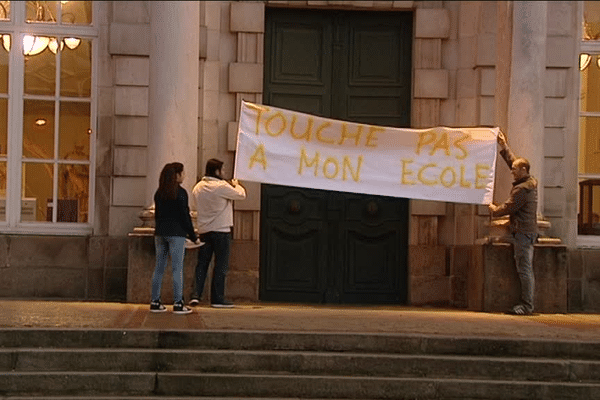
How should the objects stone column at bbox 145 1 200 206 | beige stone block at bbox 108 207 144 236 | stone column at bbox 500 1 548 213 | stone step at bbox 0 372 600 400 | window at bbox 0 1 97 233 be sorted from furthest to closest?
window at bbox 0 1 97 233 → beige stone block at bbox 108 207 144 236 → stone column at bbox 500 1 548 213 → stone column at bbox 145 1 200 206 → stone step at bbox 0 372 600 400

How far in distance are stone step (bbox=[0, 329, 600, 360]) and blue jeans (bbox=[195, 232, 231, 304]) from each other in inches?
128

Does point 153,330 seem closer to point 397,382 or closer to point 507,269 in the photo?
point 397,382

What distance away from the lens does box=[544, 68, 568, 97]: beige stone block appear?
16297mm

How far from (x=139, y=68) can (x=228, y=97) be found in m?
1.20

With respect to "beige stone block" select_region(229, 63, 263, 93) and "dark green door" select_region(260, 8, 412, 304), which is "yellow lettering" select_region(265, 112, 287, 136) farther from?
"dark green door" select_region(260, 8, 412, 304)

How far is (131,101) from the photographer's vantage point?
52.8 ft

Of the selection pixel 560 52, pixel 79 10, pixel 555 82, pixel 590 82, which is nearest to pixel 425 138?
pixel 555 82

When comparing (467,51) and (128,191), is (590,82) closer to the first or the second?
(467,51)

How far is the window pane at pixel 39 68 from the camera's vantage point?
16188 mm

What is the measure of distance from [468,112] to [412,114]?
0.72 metres

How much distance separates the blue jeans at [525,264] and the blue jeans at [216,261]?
3407mm

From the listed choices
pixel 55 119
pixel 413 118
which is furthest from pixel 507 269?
pixel 55 119

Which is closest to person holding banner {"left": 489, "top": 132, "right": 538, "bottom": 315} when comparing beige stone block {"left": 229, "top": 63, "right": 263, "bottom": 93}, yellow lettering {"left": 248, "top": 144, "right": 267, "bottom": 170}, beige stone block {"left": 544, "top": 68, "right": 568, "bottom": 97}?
beige stone block {"left": 544, "top": 68, "right": 568, "bottom": 97}

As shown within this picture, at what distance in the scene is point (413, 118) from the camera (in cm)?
1652
